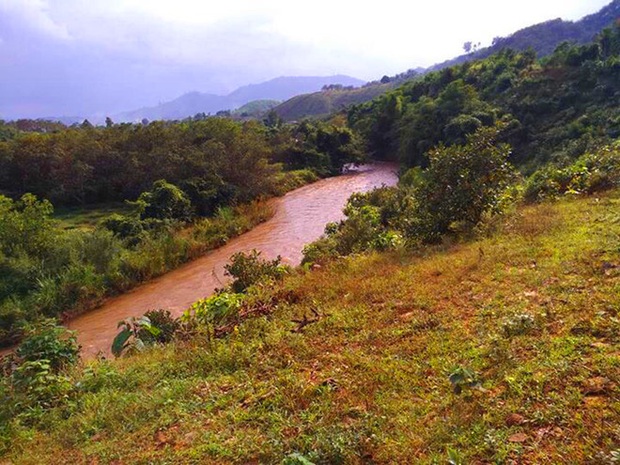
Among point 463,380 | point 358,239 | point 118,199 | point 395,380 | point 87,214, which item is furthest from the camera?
point 118,199

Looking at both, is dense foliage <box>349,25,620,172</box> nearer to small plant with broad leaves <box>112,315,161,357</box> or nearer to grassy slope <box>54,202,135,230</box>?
small plant with broad leaves <box>112,315,161,357</box>

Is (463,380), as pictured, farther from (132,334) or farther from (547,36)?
(547,36)

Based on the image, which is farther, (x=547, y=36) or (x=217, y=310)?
(x=547, y=36)

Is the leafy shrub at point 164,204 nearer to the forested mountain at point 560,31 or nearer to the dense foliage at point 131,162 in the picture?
the dense foliage at point 131,162

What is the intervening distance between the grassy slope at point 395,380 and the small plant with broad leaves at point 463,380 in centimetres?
6

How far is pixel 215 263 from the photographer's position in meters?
15.0

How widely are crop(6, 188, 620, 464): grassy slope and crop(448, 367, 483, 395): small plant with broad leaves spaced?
0.21ft

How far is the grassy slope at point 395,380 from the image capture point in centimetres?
295

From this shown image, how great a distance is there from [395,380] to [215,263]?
11.9 m

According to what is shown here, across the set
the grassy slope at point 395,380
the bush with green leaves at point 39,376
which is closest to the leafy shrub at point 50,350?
the bush with green leaves at point 39,376

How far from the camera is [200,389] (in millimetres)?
4402

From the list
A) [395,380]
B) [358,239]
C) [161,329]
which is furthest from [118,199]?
[395,380]

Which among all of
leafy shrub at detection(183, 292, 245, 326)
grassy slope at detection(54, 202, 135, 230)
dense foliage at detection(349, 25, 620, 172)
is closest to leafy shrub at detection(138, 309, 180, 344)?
leafy shrub at detection(183, 292, 245, 326)

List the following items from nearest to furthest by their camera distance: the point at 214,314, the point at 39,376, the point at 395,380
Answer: the point at 395,380, the point at 39,376, the point at 214,314
